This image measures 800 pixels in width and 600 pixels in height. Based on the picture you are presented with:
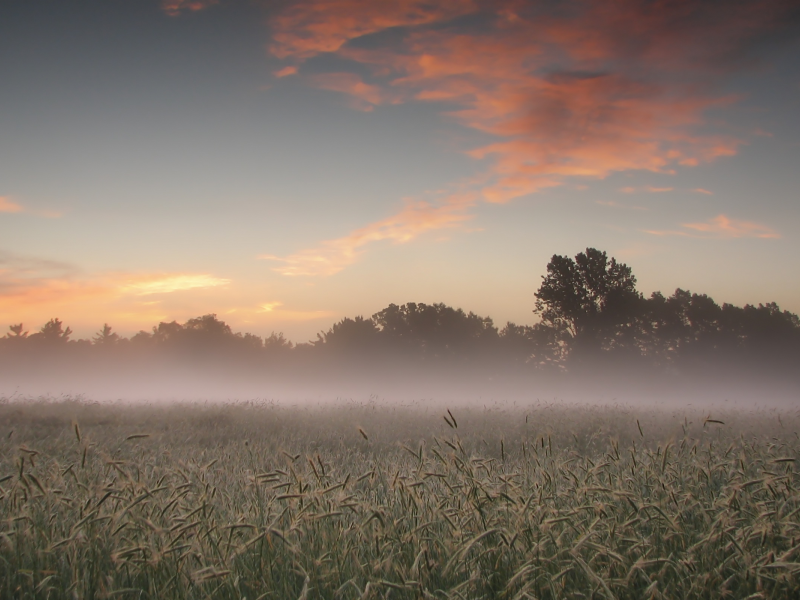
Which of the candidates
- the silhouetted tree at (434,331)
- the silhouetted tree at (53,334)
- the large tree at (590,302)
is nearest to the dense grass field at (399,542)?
the large tree at (590,302)

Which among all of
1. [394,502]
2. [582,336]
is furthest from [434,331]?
[394,502]

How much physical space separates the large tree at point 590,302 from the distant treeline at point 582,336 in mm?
110

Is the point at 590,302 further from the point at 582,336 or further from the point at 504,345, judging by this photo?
the point at 504,345

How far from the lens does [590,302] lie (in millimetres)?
53750

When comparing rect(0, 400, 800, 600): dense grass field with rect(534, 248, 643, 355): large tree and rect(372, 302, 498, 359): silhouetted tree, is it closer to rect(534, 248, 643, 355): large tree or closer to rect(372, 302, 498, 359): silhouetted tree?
rect(534, 248, 643, 355): large tree

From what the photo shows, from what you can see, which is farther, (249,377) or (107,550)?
(249,377)

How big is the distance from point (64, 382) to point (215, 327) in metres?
25.1

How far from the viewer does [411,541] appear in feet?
10.1

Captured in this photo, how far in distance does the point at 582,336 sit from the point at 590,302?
12.9ft

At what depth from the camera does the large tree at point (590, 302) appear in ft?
174

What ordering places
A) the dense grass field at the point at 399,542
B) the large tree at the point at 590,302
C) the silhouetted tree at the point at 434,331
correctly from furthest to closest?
the silhouetted tree at the point at 434,331 → the large tree at the point at 590,302 → the dense grass field at the point at 399,542

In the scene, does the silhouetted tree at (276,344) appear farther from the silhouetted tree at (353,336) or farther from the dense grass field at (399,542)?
the dense grass field at (399,542)

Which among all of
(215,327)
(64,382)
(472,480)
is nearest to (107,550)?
(472,480)

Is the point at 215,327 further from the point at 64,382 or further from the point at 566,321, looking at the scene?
the point at 566,321
